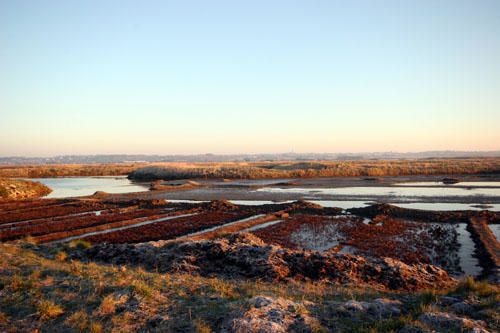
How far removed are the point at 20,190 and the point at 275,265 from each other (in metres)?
46.5

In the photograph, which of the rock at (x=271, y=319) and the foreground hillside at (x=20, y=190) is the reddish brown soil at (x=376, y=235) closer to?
the rock at (x=271, y=319)

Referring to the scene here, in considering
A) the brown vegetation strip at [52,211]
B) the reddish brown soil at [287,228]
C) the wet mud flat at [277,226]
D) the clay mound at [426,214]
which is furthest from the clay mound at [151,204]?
→ the clay mound at [426,214]

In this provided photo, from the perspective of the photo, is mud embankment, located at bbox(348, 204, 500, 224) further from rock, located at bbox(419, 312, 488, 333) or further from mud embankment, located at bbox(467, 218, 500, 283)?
rock, located at bbox(419, 312, 488, 333)

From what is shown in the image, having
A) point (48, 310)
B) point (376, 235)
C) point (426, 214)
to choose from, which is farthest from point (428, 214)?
point (48, 310)

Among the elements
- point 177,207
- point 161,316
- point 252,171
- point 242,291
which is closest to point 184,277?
point 242,291

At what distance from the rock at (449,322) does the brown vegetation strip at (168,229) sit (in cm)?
1595

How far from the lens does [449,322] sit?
23.1 ft

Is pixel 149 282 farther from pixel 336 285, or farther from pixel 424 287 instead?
pixel 424 287

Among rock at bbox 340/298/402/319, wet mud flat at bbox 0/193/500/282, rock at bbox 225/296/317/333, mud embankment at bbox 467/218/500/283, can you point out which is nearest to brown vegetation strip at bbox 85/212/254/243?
wet mud flat at bbox 0/193/500/282

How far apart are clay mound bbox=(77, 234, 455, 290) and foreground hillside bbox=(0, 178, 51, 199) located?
126ft

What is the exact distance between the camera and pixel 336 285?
1111 cm

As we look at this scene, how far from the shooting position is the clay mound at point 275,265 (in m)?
11.8

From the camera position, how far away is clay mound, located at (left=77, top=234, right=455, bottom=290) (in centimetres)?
1176

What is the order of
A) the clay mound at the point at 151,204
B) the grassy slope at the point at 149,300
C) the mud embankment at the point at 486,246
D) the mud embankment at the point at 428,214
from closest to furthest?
the grassy slope at the point at 149,300 → the mud embankment at the point at 486,246 → the mud embankment at the point at 428,214 → the clay mound at the point at 151,204
